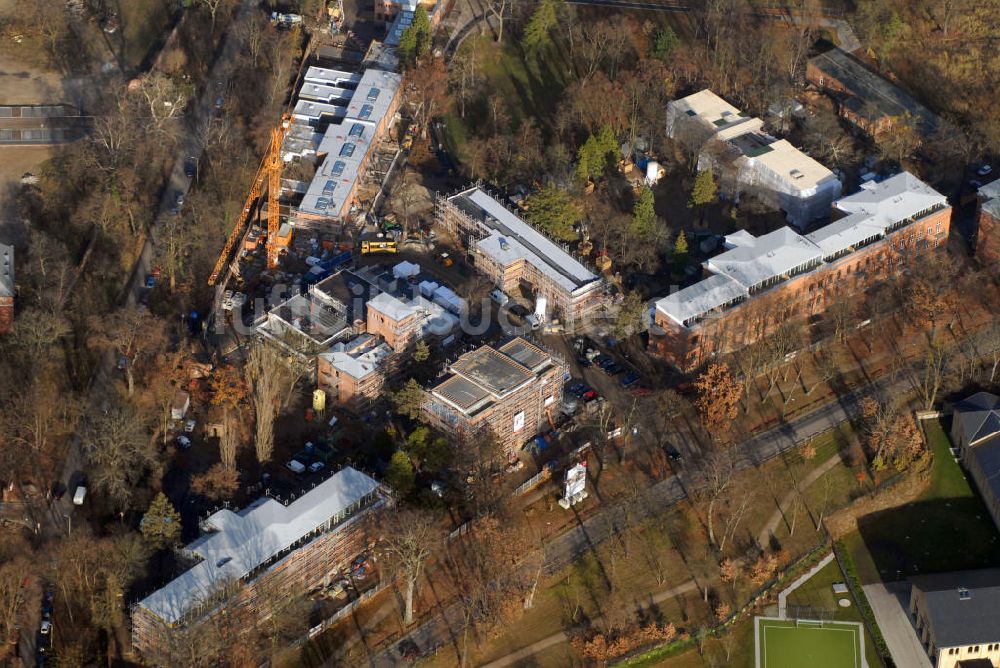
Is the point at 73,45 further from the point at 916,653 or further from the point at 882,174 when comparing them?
the point at 916,653

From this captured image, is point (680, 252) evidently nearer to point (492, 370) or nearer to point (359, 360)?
point (492, 370)

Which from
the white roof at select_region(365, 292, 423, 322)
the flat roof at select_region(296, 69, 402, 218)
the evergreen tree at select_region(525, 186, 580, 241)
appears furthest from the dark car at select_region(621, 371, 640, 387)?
the flat roof at select_region(296, 69, 402, 218)

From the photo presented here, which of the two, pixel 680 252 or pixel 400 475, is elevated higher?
pixel 400 475

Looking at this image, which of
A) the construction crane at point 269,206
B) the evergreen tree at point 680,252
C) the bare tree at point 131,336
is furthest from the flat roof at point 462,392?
the evergreen tree at point 680,252

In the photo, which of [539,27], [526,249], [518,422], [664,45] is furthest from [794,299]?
[539,27]

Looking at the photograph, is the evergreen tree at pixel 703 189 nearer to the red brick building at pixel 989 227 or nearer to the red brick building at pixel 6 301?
the red brick building at pixel 989 227

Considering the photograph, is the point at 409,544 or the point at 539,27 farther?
the point at 539,27

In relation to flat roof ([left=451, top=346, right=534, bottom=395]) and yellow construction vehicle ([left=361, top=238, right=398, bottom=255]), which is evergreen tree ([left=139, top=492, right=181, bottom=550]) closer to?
flat roof ([left=451, top=346, right=534, bottom=395])
